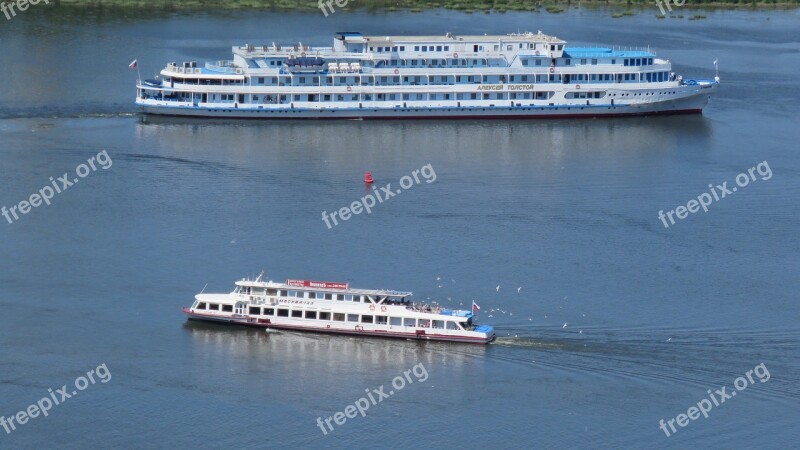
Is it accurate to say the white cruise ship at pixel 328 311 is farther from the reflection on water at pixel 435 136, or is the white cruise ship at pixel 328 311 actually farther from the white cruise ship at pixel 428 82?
the white cruise ship at pixel 428 82

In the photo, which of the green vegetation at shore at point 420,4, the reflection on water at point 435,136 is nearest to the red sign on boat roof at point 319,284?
the reflection on water at point 435,136

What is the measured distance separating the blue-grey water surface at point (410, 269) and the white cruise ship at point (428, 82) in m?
1.44

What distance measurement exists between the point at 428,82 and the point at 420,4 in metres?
50.7

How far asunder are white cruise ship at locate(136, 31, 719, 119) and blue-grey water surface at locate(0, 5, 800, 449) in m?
1.44

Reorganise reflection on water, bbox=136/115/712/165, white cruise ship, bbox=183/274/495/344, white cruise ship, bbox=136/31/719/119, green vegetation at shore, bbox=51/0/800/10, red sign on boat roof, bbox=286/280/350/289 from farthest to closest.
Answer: green vegetation at shore, bbox=51/0/800/10 → white cruise ship, bbox=136/31/719/119 → reflection on water, bbox=136/115/712/165 → red sign on boat roof, bbox=286/280/350/289 → white cruise ship, bbox=183/274/495/344

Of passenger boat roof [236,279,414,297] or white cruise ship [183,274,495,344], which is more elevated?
passenger boat roof [236,279,414,297]

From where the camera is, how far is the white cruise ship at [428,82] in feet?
279

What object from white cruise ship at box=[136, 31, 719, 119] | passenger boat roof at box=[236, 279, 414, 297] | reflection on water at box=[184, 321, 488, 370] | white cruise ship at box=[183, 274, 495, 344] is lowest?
reflection on water at box=[184, 321, 488, 370]

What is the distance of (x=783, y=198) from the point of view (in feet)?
221

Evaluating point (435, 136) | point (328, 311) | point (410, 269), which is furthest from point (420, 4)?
point (328, 311)

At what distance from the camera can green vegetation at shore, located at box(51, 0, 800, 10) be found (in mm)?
124812

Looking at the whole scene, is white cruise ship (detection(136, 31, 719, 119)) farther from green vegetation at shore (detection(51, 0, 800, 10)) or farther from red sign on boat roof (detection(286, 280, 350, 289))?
green vegetation at shore (detection(51, 0, 800, 10))

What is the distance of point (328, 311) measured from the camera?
49.4 meters

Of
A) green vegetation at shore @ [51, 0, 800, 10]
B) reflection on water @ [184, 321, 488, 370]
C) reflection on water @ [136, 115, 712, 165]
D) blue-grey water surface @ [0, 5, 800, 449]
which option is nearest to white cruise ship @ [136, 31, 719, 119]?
reflection on water @ [136, 115, 712, 165]
